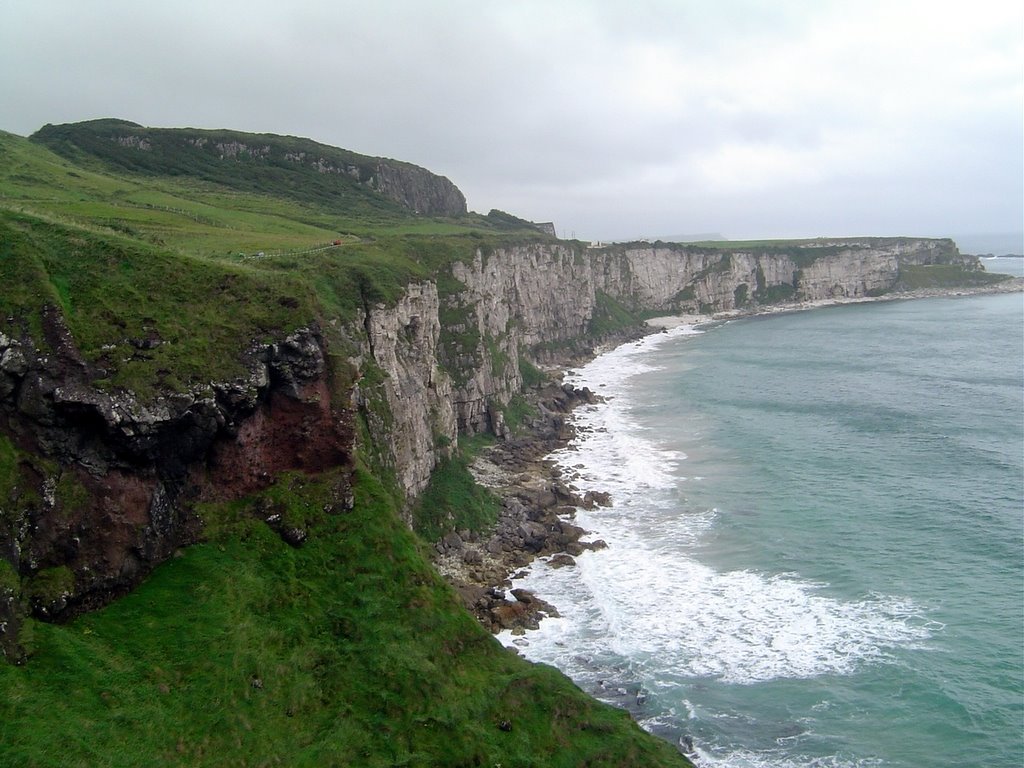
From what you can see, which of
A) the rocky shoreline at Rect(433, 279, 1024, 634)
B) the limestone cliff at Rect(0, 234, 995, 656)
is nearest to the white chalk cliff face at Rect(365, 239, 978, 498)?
the limestone cliff at Rect(0, 234, 995, 656)

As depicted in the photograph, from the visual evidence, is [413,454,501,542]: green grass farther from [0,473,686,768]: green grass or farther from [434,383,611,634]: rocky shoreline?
[0,473,686,768]: green grass

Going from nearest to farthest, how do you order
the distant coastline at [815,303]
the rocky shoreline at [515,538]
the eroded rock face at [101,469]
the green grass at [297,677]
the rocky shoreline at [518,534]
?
the green grass at [297,677] < the eroded rock face at [101,469] < the rocky shoreline at [515,538] < the rocky shoreline at [518,534] < the distant coastline at [815,303]

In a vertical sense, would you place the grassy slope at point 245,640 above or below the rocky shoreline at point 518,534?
above

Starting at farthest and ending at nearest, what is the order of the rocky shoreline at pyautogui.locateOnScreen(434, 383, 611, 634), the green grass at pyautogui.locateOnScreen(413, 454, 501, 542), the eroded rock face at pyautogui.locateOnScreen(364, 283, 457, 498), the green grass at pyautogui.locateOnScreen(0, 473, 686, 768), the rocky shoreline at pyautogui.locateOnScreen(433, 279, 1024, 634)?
the green grass at pyautogui.locateOnScreen(413, 454, 501, 542)
the eroded rock face at pyautogui.locateOnScreen(364, 283, 457, 498)
the rocky shoreline at pyautogui.locateOnScreen(433, 279, 1024, 634)
the rocky shoreline at pyautogui.locateOnScreen(434, 383, 611, 634)
the green grass at pyautogui.locateOnScreen(0, 473, 686, 768)

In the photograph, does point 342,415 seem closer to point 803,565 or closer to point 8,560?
point 8,560

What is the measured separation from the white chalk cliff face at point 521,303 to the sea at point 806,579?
10.9 m

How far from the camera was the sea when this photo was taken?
2922 cm

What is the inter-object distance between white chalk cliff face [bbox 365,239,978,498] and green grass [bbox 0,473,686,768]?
50.3 feet

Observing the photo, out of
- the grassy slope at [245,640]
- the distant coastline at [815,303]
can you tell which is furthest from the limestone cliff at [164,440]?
the distant coastline at [815,303]

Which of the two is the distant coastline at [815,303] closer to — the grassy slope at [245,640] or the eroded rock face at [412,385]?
the eroded rock face at [412,385]

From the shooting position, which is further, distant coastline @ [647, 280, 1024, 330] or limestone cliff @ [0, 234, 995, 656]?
distant coastline @ [647, 280, 1024, 330]

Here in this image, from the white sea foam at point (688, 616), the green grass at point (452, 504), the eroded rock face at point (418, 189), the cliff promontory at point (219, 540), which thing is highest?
the eroded rock face at point (418, 189)

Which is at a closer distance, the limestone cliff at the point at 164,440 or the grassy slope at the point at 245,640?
the grassy slope at the point at 245,640

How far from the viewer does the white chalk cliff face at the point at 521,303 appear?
4725cm
